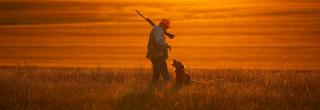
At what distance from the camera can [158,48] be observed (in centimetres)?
1588

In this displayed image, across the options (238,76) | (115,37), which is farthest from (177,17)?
(238,76)

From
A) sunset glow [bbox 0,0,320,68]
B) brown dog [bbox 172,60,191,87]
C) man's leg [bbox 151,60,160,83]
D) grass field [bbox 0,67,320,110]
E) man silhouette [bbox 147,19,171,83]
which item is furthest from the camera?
sunset glow [bbox 0,0,320,68]

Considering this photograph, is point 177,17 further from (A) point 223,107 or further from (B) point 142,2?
(A) point 223,107

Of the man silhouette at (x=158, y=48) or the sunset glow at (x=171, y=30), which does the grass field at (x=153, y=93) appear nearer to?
the man silhouette at (x=158, y=48)

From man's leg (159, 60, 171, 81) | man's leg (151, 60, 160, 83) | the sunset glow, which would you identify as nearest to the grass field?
man's leg (151, 60, 160, 83)

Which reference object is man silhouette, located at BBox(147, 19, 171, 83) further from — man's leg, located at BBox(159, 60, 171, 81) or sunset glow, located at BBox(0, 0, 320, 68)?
sunset glow, located at BBox(0, 0, 320, 68)

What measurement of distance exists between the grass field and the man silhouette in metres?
0.42

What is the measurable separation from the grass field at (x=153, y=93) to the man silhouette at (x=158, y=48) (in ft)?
1.38

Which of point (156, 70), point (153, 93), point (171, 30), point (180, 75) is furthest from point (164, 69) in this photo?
point (171, 30)

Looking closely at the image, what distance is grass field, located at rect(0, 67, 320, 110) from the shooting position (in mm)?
13383

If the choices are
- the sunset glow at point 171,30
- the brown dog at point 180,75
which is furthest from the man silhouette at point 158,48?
the sunset glow at point 171,30

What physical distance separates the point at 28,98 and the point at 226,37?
2237 centimetres

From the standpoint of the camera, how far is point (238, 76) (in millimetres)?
17641

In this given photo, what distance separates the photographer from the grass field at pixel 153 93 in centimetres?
1338
